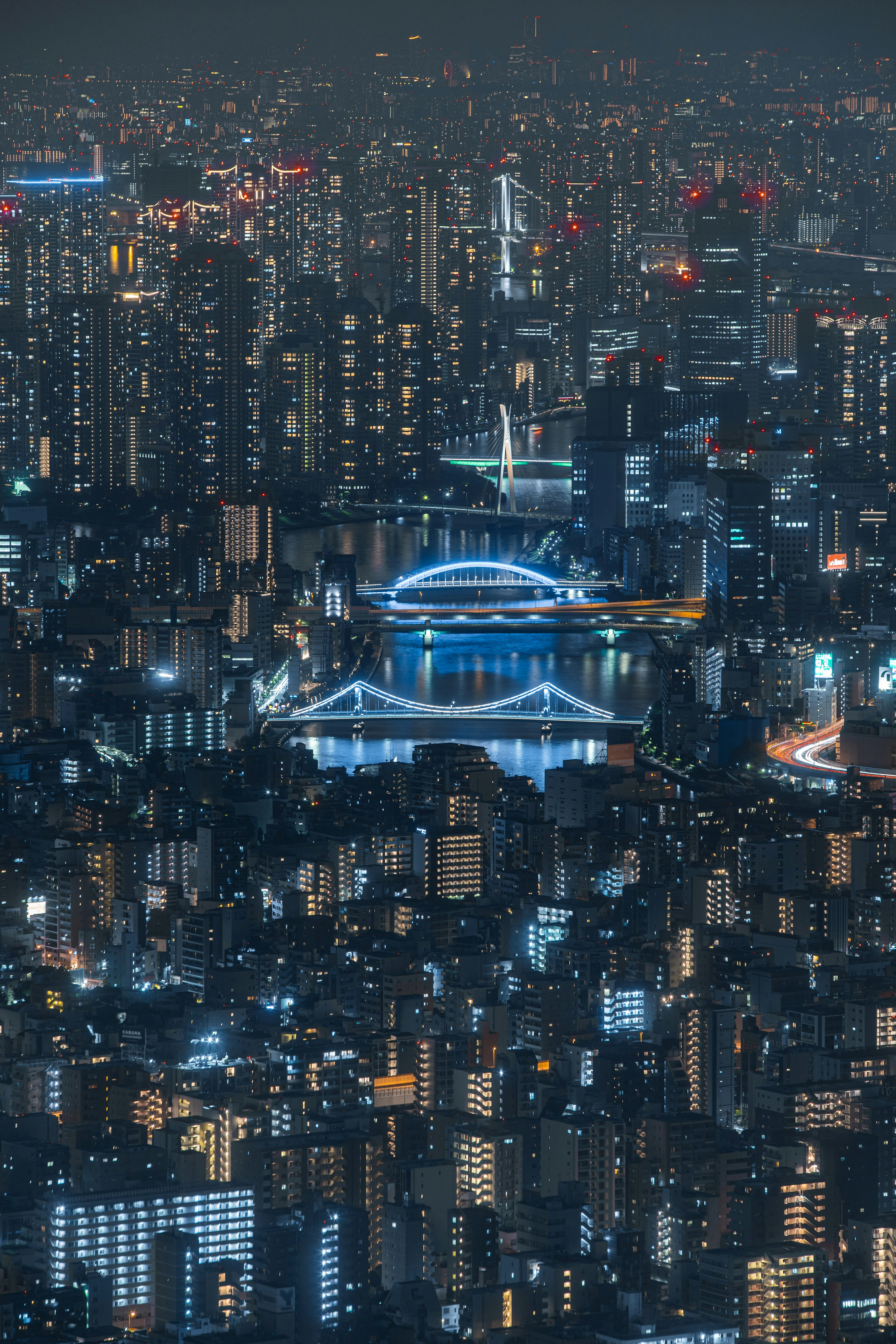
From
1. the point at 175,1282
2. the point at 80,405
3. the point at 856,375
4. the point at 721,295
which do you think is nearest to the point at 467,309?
the point at 721,295

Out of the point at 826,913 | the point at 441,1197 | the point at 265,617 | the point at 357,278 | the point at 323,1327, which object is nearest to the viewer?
the point at 323,1327

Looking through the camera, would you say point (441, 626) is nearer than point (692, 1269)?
No

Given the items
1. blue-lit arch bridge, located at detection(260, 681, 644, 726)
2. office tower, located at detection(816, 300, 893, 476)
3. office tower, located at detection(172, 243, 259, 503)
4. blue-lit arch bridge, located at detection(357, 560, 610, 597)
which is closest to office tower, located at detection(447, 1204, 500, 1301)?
blue-lit arch bridge, located at detection(260, 681, 644, 726)

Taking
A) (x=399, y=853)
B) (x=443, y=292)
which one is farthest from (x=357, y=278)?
(x=399, y=853)

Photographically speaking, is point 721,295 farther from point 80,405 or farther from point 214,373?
point 80,405

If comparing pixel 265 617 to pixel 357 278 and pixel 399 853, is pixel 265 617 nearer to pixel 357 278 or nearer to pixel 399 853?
pixel 399 853

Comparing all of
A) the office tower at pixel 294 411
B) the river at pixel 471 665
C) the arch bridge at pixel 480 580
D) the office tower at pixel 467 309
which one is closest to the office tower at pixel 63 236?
the office tower at pixel 294 411
